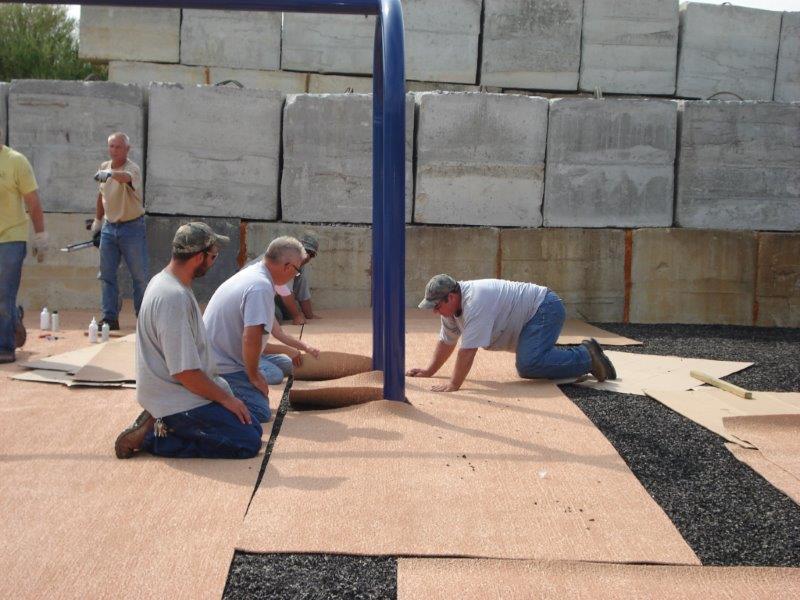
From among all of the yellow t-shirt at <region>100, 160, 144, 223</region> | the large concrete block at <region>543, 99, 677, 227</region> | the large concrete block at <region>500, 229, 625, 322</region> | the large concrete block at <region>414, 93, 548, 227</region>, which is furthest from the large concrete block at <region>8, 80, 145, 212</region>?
the large concrete block at <region>543, 99, 677, 227</region>

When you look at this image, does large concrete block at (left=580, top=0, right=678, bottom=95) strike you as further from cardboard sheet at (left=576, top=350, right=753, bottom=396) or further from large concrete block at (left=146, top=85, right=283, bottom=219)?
cardboard sheet at (left=576, top=350, right=753, bottom=396)

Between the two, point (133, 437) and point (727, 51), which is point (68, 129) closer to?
point (133, 437)

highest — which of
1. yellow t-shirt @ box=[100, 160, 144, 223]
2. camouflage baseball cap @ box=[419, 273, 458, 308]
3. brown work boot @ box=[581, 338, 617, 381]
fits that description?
yellow t-shirt @ box=[100, 160, 144, 223]

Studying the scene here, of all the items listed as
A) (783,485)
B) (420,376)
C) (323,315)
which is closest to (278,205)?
(323,315)

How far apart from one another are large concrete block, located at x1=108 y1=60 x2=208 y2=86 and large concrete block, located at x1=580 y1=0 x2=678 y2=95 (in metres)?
5.33

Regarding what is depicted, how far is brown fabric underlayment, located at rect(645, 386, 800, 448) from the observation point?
5406 mm

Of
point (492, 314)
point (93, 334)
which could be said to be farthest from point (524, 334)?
point (93, 334)

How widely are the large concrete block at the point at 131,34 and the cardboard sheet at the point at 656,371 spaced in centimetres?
823

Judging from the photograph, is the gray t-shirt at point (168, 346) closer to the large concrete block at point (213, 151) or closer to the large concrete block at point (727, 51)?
the large concrete block at point (213, 151)

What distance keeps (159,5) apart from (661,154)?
6.01 metres

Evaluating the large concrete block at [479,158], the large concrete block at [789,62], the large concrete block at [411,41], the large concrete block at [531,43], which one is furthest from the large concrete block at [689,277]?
the large concrete block at [789,62]

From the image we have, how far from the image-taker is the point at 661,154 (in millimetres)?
9789

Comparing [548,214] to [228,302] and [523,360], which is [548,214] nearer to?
[523,360]

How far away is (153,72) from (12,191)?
21.9ft
